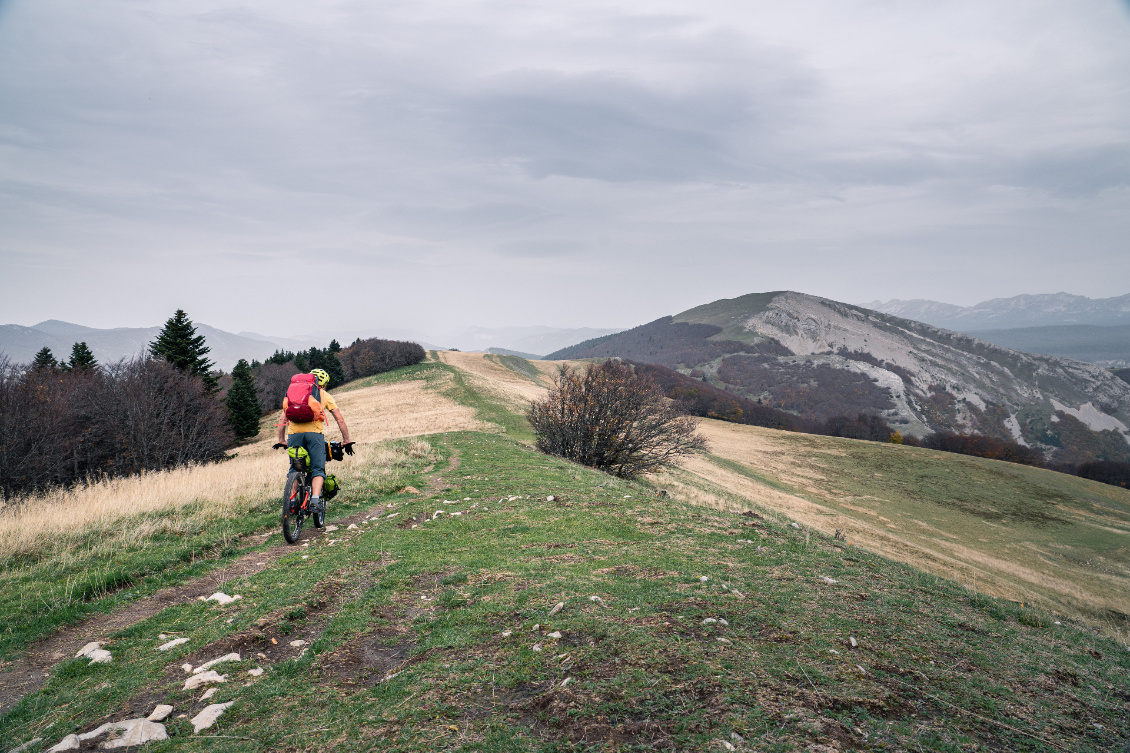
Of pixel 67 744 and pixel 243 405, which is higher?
pixel 243 405

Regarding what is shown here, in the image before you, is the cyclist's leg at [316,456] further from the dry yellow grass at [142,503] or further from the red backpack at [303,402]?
the dry yellow grass at [142,503]

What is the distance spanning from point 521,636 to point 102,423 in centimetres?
4767

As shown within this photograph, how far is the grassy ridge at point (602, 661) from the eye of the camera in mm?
3812

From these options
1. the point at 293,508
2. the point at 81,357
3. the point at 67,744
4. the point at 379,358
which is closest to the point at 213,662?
the point at 67,744

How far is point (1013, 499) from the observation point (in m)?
44.7

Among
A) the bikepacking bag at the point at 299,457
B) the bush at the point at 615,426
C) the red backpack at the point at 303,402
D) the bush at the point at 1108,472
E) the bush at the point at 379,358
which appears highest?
the bush at the point at 379,358

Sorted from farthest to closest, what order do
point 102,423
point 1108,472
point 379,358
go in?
point 1108,472, point 379,358, point 102,423

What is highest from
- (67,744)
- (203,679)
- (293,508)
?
(293,508)

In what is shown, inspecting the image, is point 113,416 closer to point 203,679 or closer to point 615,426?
point 615,426

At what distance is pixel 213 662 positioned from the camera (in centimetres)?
515

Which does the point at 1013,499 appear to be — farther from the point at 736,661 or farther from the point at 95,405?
the point at 95,405

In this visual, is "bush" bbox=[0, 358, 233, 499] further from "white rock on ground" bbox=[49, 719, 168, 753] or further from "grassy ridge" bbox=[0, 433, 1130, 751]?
"white rock on ground" bbox=[49, 719, 168, 753]

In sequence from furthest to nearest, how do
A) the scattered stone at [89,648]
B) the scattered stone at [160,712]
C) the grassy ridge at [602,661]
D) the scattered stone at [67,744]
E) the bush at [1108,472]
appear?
the bush at [1108,472] → the scattered stone at [89,648] → the scattered stone at [160,712] → the grassy ridge at [602,661] → the scattered stone at [67,744]

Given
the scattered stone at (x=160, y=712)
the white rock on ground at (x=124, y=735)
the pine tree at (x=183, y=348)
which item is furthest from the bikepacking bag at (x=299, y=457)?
the pine tree at (x=183, y=348)
